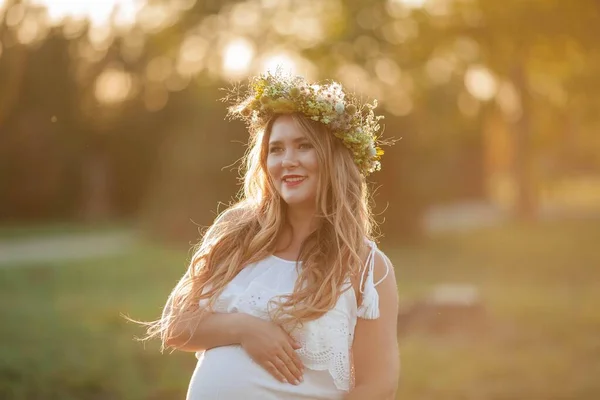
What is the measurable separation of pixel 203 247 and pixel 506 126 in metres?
19.8

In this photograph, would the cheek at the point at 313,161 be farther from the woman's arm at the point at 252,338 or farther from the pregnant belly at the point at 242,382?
the pregnant belly at the point at 242,382

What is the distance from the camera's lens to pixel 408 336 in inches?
407

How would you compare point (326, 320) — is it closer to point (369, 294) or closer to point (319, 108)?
point (369, 294)

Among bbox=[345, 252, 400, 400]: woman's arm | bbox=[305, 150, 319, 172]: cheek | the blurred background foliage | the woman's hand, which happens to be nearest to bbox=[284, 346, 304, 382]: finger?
the woman's hand

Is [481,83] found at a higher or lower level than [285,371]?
higher

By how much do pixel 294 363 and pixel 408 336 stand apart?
7492mm

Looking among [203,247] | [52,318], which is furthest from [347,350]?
[52,318]

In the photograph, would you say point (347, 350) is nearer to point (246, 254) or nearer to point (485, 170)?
point (246, 254)

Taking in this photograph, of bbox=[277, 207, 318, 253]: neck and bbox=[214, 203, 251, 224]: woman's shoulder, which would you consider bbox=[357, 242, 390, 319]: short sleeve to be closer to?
bbox=[277, 207, 318, 253]: neck

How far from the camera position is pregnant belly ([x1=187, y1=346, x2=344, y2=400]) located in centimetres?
302

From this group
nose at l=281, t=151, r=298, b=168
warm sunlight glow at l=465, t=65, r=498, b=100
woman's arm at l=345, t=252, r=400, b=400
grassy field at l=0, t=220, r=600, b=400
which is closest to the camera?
woman's arm at l=345, t=252, r=400, b=400

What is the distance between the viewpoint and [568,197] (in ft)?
85.6

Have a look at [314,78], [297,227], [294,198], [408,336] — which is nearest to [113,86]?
[314,78]

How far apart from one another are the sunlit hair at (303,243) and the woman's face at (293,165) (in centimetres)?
2
